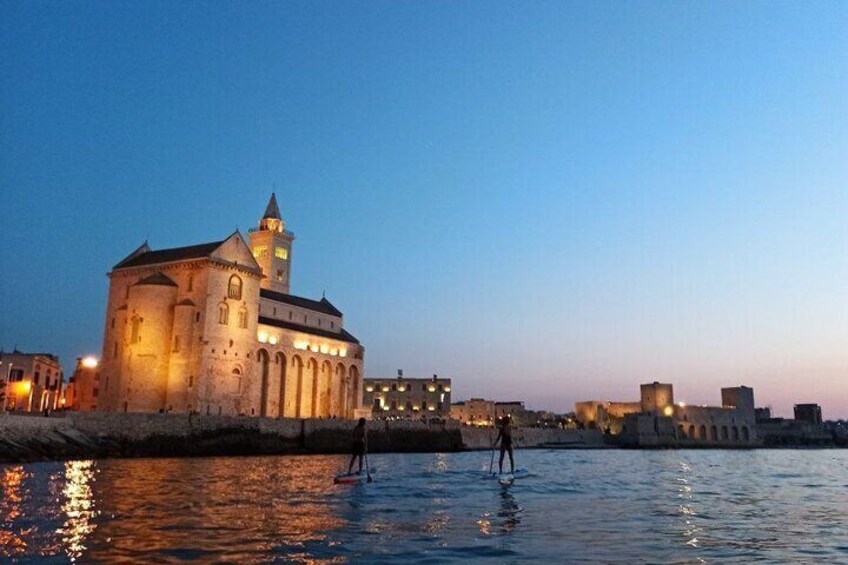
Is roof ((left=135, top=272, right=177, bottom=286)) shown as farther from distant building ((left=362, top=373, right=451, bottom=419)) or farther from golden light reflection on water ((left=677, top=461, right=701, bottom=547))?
distant building ((left=362, top=373, right=451, bottom=419))

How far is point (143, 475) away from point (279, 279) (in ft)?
267

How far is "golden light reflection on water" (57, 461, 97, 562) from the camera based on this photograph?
430 inches

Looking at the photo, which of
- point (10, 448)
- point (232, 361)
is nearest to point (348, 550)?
point (10, 448)

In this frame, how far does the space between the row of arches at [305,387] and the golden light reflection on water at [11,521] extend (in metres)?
51.6

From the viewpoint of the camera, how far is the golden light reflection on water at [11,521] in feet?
34.9

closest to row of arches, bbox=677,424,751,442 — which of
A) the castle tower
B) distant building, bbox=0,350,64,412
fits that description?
the castle tower

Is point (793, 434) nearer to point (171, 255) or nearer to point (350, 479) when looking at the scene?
point (171, 255)

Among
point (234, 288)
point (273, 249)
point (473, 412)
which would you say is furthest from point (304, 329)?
point (473, 412)

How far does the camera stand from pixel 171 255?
2771 inches

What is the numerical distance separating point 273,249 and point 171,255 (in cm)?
3851

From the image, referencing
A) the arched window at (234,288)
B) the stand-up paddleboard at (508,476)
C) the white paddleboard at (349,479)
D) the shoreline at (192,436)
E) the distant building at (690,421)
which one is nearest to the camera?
the white paddleboard at (349,479)

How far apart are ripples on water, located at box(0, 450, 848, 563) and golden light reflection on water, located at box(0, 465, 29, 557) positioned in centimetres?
4

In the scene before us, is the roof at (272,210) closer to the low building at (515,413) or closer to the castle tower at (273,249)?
the castle tower at (273,249)

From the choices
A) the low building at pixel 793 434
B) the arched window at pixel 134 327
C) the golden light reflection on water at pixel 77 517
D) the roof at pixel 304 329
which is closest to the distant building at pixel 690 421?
the low building at pixel 793 434
